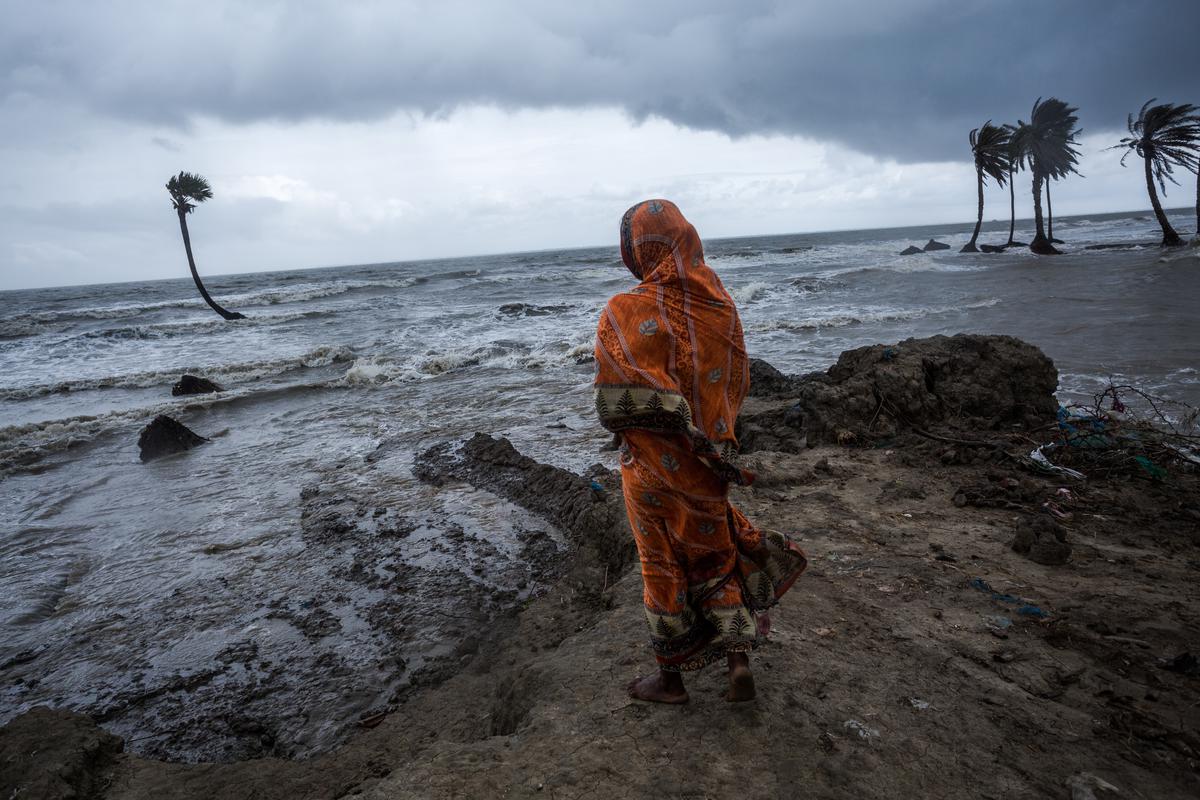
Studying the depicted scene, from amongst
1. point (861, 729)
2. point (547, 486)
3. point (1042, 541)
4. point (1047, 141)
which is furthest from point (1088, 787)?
point (1047, 141)

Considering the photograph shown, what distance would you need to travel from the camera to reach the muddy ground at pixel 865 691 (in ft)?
5.69

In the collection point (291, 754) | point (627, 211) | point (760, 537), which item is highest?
point (627, 211)

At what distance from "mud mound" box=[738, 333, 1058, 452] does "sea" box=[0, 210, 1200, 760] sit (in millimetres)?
1816

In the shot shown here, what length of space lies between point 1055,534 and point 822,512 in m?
1.10

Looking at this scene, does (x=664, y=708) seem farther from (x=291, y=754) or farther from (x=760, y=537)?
(x=291, y=754)

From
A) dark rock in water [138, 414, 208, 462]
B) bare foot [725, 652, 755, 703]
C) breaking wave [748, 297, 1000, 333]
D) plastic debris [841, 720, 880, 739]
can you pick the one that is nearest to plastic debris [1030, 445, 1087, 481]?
plastic debris [841, 720, 880, 739]

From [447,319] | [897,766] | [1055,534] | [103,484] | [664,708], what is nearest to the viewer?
[897,766]

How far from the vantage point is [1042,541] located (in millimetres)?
2857

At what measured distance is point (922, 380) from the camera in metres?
4.89

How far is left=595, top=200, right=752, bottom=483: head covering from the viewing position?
1803 mm

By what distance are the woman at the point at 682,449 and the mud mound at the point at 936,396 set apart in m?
3.00

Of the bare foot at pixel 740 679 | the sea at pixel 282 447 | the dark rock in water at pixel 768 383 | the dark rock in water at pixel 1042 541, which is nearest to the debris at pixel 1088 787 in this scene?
the bare foot at pixel 740 679

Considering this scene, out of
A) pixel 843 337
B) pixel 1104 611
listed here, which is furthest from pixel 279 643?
pixel 843 337

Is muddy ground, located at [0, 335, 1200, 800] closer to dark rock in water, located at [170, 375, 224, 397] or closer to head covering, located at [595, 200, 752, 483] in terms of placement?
head covering, located at [595, 200, 752, 483]
